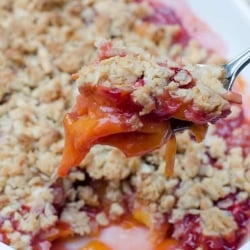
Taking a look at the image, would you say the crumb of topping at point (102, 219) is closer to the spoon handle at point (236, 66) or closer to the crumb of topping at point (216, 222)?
the crumb of topping at point (216, 222)

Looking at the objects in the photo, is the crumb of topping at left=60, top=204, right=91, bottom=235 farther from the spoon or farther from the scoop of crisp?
the spoon

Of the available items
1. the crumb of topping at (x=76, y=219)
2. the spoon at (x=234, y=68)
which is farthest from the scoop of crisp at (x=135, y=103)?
the crumb of topping at (x=76, y=219)

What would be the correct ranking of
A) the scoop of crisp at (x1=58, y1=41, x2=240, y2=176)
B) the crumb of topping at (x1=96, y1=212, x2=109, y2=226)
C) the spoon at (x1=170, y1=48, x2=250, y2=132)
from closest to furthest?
1. the scoop of crisp at (x1=58, y1=41, x2=240, y2=176)
2. the spoon at (x1=170, y1=48, x2=250, y2=132)
3. the crumb of topping at (x1=96, y1=212, x2=109, y2=226)

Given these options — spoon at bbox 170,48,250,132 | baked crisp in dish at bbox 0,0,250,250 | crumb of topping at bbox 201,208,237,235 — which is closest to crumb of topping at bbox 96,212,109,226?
baked crisp in dish at bbox 0,0,250,250

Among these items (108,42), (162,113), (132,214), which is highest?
(108,42)

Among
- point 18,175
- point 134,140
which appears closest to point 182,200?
point 134,140

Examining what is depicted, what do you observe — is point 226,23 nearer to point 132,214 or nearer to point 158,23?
point 158,23

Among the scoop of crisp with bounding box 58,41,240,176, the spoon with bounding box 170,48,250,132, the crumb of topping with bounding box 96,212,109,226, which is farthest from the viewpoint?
the crumb of topping with bounding box 96,212,109,226

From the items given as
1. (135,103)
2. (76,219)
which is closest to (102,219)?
(76,219)

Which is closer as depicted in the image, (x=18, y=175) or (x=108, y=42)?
(x=108, y=42)
